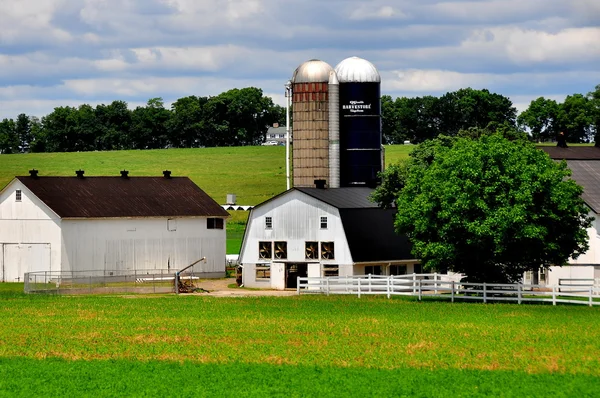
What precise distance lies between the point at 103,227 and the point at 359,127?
693 inches

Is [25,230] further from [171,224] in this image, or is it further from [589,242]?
[589,242]

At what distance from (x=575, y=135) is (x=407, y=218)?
451 ft

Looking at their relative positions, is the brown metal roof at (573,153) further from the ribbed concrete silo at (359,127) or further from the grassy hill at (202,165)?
the grassy hill at (202,165)

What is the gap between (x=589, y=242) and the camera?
240 ft

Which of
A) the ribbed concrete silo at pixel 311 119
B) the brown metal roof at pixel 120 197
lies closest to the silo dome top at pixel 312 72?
the ribbed concrete silo at pixel 311 119

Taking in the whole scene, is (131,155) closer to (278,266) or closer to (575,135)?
(575,135)

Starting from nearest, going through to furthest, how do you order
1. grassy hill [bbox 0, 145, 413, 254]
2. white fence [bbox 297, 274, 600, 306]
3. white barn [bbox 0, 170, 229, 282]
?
1. white fence [bbox 297, 274, 600, 306]
2. white barn [bbox 0, 170, 229, 282]
3. grassy hill [bbox 0, 145, 413, 254]

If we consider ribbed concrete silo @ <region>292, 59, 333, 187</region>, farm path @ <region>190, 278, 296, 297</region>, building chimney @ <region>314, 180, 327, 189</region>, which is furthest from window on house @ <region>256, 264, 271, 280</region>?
ribbed concrete silo @ <region>292, 59, 333, 187</region>

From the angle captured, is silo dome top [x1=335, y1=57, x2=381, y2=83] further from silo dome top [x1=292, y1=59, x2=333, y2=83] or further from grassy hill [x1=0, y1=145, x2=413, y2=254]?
grassy hill [x1=0, y1=145, x2=413, y2=254]

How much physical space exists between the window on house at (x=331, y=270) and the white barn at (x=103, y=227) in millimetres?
12817

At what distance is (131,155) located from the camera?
7397 inches

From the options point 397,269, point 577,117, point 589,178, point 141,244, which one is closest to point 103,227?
point 141,244

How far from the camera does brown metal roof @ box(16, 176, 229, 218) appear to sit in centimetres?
7806

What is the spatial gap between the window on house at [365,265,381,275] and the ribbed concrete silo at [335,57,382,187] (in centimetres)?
954
